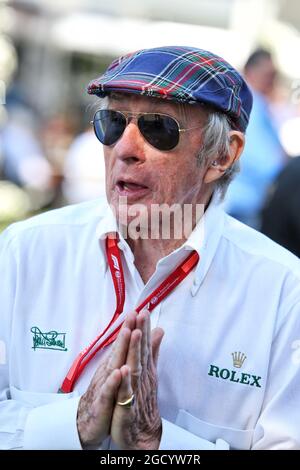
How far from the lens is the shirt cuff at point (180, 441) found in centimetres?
278

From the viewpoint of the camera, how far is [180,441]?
2797 mm

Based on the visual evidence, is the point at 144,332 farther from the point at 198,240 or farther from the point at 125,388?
the point at 198,240

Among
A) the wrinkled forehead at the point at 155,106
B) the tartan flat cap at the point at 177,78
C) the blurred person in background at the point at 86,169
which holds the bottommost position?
the blurred person in background at the point at 86,169

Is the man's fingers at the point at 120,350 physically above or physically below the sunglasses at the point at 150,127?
below

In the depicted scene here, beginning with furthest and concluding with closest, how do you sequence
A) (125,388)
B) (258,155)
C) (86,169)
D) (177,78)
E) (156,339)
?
(86,169) → (258,155) → (177,78) → (156,339) → (125,388)

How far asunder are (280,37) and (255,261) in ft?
33.4

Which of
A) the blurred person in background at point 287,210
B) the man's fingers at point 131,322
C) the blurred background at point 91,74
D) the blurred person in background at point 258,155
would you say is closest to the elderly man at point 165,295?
the man's fingers at point 131,322

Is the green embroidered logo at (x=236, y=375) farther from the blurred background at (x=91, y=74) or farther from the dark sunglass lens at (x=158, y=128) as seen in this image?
the blurred background at (x=91, y=74)

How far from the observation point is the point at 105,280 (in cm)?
304

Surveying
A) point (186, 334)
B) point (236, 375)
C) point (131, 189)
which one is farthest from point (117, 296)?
point (236, 375)

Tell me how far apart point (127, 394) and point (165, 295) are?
1.61ft

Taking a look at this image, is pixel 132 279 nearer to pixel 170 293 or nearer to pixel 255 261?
pixel 170 293

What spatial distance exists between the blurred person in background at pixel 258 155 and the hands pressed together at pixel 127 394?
16.1 feet
